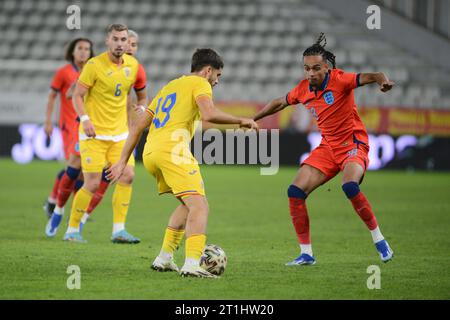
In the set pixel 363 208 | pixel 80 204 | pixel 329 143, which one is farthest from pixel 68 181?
pixel 363 208

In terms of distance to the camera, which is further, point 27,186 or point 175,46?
point 175,46

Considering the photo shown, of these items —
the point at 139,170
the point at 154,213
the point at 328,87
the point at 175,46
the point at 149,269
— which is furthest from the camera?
the point at 175,46

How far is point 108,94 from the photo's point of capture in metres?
9.35

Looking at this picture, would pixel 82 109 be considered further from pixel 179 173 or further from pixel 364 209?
pixel 364 209

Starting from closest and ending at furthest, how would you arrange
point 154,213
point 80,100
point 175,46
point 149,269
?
point 149,269, point 80,100, point 154,213, point 175,46

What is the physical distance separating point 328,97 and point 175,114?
1.58 meters

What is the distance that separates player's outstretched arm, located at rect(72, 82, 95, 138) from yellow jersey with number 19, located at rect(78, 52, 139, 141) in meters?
0.10

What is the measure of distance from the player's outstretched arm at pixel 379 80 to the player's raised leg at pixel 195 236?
5.62 feet

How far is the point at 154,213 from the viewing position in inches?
484

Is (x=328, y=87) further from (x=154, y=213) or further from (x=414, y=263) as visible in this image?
(x=154, y=213)

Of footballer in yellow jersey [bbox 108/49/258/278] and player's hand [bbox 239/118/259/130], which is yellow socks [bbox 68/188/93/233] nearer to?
footballer in yellow jersey [bbox 108/49/258/278]

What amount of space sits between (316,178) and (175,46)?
18.7 meters
